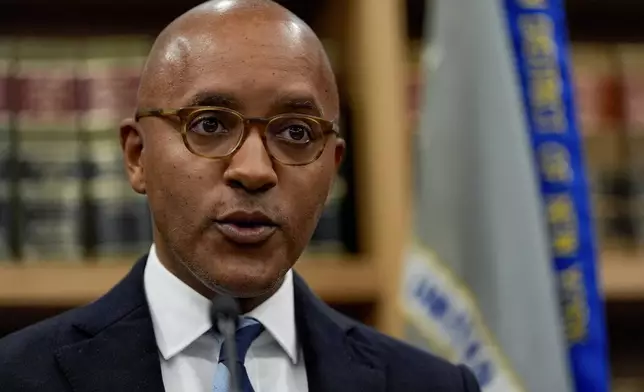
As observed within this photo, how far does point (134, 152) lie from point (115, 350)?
0.14 metres

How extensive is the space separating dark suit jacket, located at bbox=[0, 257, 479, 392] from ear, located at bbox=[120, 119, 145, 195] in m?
0.08

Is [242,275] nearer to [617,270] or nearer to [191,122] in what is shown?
[191,122]

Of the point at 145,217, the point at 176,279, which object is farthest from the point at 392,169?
the point at 176,279

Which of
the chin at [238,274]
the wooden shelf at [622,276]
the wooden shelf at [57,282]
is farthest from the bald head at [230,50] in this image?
the wooden shelf at [622,276]

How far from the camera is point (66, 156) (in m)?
1.28

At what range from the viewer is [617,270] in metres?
1.40

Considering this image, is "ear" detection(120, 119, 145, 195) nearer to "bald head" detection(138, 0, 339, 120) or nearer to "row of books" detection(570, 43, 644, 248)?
"bald head" detection(138, 0, 339, 120)

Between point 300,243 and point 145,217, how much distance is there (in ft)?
2.22

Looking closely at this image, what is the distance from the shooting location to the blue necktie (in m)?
0.64

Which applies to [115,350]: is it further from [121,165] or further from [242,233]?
[121,165]

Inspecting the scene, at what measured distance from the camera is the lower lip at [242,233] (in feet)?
2.03

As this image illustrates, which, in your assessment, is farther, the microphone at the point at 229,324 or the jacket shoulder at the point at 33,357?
the jacket shoulder at the point at 33,357

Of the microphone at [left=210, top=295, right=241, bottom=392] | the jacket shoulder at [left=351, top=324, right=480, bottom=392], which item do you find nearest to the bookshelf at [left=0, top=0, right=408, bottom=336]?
the jacket shoulder at [left=351, top=324, right=480, bottom=392]

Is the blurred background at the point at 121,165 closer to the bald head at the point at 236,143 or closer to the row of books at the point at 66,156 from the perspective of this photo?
the row of books at the point at 66,156
